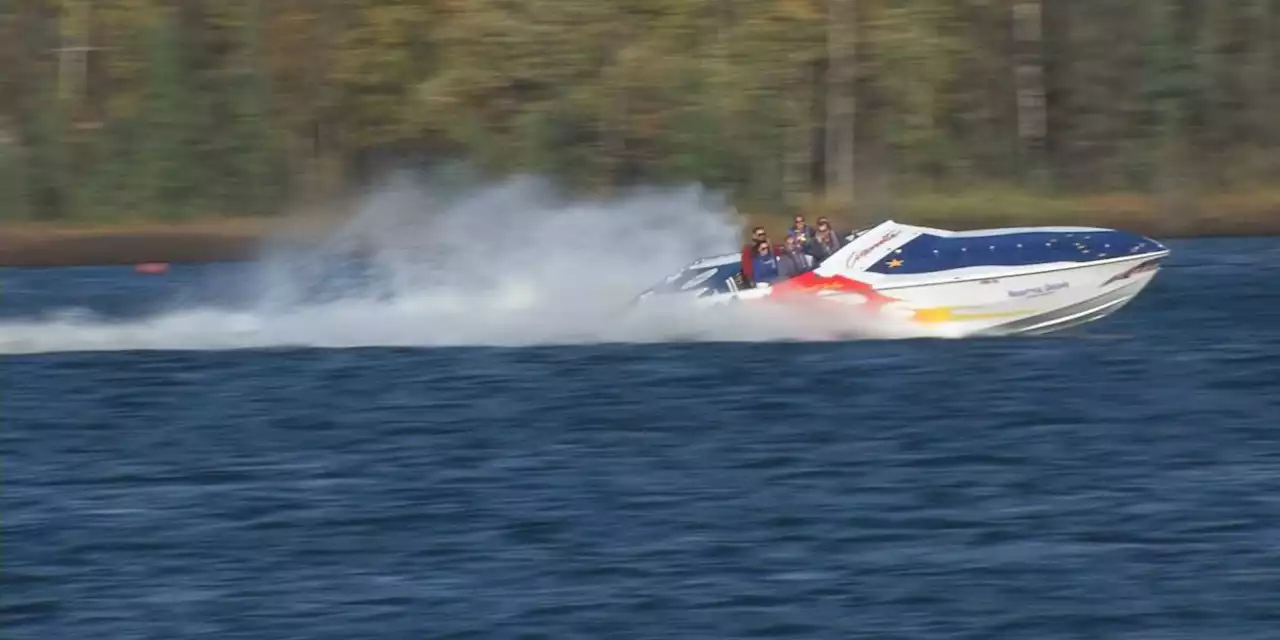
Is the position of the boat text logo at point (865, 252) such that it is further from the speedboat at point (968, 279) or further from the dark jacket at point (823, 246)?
the dark jacket at point (823, 246)

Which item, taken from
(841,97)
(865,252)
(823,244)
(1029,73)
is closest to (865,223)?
(841,97)

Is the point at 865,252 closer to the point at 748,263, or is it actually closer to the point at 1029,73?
the point at 748,263

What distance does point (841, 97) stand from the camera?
147 feet

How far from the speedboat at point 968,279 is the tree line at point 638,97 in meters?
22.0

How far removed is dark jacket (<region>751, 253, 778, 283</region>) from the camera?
835 inches

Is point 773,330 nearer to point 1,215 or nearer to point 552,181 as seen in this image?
point 552,181

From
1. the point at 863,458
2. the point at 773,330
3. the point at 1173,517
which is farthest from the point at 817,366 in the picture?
the point at 1173,517

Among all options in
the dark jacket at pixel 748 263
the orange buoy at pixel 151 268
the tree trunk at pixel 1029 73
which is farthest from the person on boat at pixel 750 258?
the tree trunk at pixel 1029 73

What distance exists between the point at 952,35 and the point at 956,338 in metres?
24.8

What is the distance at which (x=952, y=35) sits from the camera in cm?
4559

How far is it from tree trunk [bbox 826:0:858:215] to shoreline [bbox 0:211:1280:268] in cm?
247

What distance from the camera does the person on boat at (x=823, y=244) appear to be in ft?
70.0

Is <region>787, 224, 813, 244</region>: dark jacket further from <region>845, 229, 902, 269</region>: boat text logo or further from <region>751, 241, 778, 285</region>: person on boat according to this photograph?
<region>845, 229, 902, 269</region>: boat text logo

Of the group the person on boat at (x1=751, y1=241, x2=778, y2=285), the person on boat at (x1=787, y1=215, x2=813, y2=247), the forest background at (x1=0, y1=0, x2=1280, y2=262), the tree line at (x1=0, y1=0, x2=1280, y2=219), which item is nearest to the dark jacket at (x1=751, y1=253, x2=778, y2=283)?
the person on boat at (x1=751, y1=241, x2=778, y2=285)
